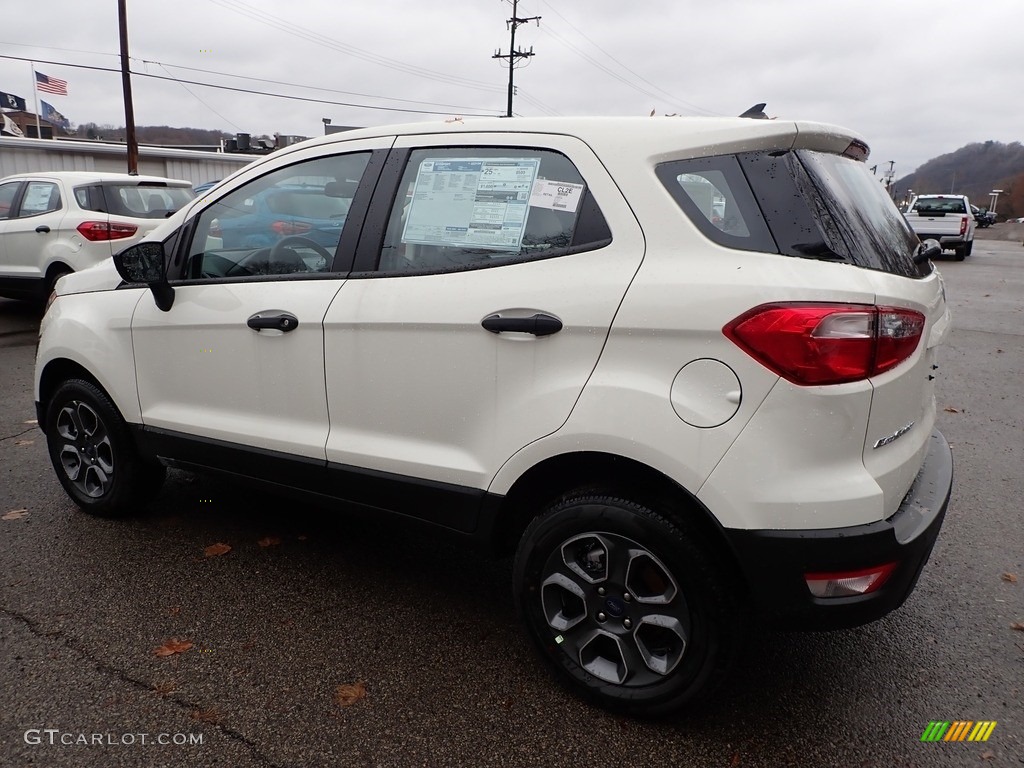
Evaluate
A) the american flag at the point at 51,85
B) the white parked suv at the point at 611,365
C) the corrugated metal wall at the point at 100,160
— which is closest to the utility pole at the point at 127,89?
the corrugated metal wall at the point at 100,160

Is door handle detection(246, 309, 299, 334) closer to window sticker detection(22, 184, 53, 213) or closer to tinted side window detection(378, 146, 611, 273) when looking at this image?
tinted side window detection(378, 146, 611, 273)

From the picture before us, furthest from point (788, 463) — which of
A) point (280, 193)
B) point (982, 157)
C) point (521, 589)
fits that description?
point (982, 157)

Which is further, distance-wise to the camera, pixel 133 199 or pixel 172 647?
pixel 133 199

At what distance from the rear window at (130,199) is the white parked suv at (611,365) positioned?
6.53 m

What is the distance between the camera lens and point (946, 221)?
882 inches

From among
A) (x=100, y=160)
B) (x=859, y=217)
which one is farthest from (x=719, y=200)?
(x=100, y=160)

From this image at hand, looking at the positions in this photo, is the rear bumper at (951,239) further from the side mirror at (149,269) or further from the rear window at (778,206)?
the side mirror at (149,269)


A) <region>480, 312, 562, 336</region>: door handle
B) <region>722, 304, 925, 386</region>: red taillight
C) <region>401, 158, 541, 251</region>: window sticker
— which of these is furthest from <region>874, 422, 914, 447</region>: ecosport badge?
<region>401, 158, 541, 251</region>: window sticker

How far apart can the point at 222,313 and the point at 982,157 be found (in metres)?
161

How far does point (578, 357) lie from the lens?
2256 mm

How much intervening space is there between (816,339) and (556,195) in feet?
3.06

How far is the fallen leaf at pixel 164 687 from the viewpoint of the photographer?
246 cm

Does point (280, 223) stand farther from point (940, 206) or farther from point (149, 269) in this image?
point (940, 206)

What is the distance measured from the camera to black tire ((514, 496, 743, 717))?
2.17m
